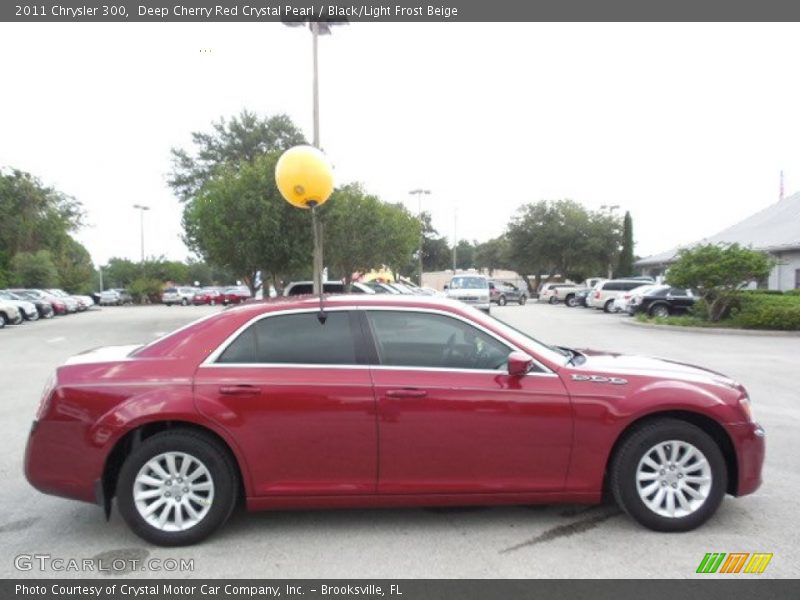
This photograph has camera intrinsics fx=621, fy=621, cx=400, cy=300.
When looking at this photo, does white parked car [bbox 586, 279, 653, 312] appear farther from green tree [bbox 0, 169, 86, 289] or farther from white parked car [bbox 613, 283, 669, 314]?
green tree [bbox 0, 169, 86, 289]

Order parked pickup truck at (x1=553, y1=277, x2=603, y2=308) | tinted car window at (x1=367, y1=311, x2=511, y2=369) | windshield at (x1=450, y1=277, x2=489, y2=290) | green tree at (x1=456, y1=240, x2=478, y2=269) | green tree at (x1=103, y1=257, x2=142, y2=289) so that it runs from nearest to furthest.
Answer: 1. tinted car window at (x1=367, y1=311, x2=511, y2=369)
2. windshield at (x1=450, y1=277, x2=489, y2=290)
3. parked pickup truck at (x1=553, y1=277, x2=603, y2=308)
4. green tree at (x1=103, y1=257, x2=142, y2=289)
5. green tree at (x1=456, y1=240, x2=478, y2=269)

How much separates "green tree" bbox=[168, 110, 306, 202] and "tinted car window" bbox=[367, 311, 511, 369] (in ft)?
117

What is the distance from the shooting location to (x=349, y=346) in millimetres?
4129

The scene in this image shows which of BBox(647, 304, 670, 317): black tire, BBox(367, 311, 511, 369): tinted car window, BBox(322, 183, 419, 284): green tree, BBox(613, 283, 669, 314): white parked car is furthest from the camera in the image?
BBox(322, 183, 419, 284): green tree

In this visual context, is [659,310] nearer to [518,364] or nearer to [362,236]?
[362,236]

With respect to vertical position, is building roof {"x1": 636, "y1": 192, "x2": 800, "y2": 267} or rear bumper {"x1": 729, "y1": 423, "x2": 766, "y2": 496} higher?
building roof {"x1": 636, "y1": 192, "x2": 800, "y2": 267}

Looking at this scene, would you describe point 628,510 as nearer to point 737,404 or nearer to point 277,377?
point 737,404

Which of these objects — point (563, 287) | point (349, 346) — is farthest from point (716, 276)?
point (563, 287)

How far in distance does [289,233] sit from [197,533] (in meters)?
16.7

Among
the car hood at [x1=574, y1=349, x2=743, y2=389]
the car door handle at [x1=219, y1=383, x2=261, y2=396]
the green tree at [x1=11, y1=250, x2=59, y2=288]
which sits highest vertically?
the green tree at [x1=11, y1=250, x2=59, y2=288]

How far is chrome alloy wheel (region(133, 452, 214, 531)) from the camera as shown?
3.91 meters

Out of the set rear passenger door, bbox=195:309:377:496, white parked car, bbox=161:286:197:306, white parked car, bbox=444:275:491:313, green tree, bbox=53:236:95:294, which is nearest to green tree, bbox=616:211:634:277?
white parked car, bbox=444:275:491:313

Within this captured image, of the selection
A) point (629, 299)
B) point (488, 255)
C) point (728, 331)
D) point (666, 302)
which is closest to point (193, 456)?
point (728, 331)

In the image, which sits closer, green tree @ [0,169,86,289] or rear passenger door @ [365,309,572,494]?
rear passenger door @ [365,309,572,494]
